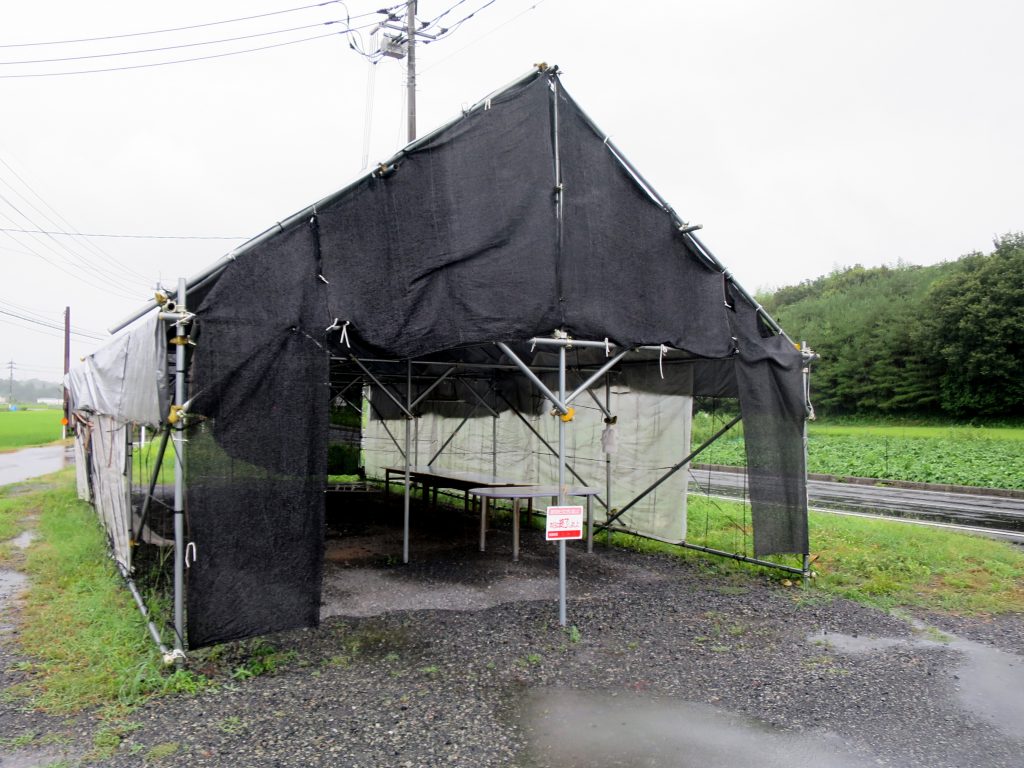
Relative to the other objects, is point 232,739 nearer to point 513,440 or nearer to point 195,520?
point 195,520


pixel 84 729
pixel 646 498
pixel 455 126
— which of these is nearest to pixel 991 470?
pixel 646 498

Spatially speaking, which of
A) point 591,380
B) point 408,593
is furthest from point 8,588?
point 591,380

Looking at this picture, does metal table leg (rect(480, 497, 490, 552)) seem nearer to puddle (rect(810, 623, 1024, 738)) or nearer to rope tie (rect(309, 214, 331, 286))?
puddle (rect(810, 623, 1024, 738))

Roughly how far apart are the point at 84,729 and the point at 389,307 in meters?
3.28

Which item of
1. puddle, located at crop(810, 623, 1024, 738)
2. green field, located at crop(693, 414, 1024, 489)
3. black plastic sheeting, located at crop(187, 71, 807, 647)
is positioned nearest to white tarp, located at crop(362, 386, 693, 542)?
black plastic sheeting, located at crop(187, 71, 807, 647)

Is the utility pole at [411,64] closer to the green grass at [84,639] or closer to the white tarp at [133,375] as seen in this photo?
the white tarp at [133,375]

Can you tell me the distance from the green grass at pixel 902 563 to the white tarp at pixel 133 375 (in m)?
5.91

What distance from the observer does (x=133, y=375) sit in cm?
515

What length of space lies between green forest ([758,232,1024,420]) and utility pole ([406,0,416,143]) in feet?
98.8

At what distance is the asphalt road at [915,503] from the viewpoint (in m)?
11.5

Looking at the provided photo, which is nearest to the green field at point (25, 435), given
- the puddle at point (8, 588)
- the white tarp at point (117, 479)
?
the puddle at point (8, 588)

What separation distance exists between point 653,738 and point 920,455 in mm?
21193

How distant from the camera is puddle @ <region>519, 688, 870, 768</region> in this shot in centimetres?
342

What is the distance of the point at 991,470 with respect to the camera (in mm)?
17375
